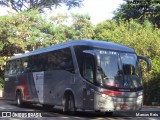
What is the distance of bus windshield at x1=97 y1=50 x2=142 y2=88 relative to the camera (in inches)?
534

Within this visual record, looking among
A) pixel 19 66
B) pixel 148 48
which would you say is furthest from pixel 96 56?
pixel 148 48

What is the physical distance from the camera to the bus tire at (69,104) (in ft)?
48.5

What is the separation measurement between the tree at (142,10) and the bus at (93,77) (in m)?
19.1

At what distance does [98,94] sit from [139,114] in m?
2.59

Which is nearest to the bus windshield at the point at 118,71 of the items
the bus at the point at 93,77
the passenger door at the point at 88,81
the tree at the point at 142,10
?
the bus at the point at 93,77

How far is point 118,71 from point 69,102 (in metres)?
2.68

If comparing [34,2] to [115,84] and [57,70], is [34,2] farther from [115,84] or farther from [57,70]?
[115,84]

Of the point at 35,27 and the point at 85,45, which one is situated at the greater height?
the point at 35,27

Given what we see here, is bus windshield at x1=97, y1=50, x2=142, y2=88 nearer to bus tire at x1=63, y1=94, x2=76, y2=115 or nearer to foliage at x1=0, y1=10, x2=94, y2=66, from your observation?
bus tire at x1=63, y1=94, x2=76, y2=115

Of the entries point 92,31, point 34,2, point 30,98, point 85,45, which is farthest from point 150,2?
point 85,45

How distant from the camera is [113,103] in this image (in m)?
13.4

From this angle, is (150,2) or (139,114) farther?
(150,2)

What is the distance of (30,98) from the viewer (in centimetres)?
1939

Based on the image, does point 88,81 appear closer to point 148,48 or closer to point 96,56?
point 96,56
